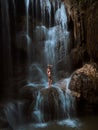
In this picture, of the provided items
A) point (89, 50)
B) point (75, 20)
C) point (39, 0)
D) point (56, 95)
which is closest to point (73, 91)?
point (56, 95)

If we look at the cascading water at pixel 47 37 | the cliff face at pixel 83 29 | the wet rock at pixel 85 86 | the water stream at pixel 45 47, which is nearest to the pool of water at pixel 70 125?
the water stream at pixel 45 47

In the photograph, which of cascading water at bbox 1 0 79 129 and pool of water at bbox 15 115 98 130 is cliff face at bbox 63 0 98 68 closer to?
cascading water at bbox 1 0 79 129

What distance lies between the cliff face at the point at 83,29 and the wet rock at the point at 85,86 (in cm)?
149

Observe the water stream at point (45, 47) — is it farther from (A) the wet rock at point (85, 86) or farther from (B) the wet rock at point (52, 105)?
(A) the wet rock at point (85, 86)

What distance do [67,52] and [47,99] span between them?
13.2 ft

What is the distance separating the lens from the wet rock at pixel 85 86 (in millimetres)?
13766

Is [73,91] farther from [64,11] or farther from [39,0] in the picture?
[39,0]

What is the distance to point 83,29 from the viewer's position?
1572cm

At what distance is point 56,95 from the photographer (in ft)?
44.2

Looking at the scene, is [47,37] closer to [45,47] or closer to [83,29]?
[45,47]

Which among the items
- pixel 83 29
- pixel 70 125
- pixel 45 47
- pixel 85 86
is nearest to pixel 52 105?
pixel 70 125

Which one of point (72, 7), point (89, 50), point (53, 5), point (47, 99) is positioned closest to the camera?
point (47, 99)

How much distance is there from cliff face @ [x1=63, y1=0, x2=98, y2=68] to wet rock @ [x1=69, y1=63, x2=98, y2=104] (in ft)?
4.89

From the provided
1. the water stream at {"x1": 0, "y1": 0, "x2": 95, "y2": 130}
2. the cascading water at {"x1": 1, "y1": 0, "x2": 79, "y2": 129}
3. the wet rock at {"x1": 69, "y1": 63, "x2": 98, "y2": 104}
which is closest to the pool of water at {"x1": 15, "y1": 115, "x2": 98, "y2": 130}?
the water stream at {"x1": 0, "y1": 0, "x2": 95, "y2": 130}
